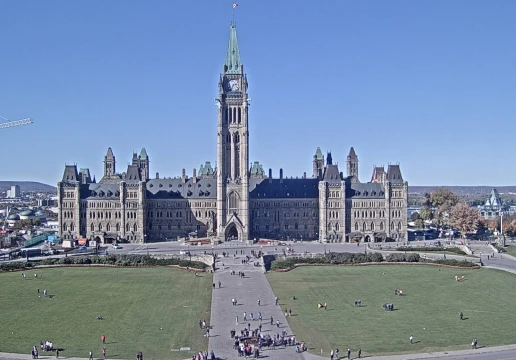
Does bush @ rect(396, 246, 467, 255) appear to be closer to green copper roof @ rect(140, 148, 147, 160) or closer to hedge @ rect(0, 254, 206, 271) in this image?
hedge @ rect(0, 254, 206, 271)

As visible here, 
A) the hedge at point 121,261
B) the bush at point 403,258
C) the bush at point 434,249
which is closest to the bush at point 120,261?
the hedge at point 121,261

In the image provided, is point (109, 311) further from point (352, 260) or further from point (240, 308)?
point (352, 260)

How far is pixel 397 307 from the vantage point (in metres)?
78.2

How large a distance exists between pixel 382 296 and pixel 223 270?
31606 mm

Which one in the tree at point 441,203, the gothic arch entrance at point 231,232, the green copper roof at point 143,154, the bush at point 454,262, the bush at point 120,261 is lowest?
the bush at point 454,262

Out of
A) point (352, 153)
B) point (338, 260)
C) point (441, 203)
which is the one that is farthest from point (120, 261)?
point (441, 203)

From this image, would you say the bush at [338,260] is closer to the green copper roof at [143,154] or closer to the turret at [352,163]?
the turret at [352,163]

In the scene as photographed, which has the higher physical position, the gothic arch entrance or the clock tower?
the clock tower

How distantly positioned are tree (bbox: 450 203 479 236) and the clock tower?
1897 inches

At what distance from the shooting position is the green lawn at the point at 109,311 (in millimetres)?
62250

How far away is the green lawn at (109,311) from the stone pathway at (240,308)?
1429 millimetres

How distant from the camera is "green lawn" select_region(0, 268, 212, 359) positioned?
62.2 m

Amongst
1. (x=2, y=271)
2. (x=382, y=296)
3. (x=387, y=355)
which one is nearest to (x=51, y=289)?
(x=2, y=271)

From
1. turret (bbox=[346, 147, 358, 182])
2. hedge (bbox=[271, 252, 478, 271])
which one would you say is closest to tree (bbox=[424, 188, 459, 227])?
turret (bbox=[346, 147, 358, 182])
